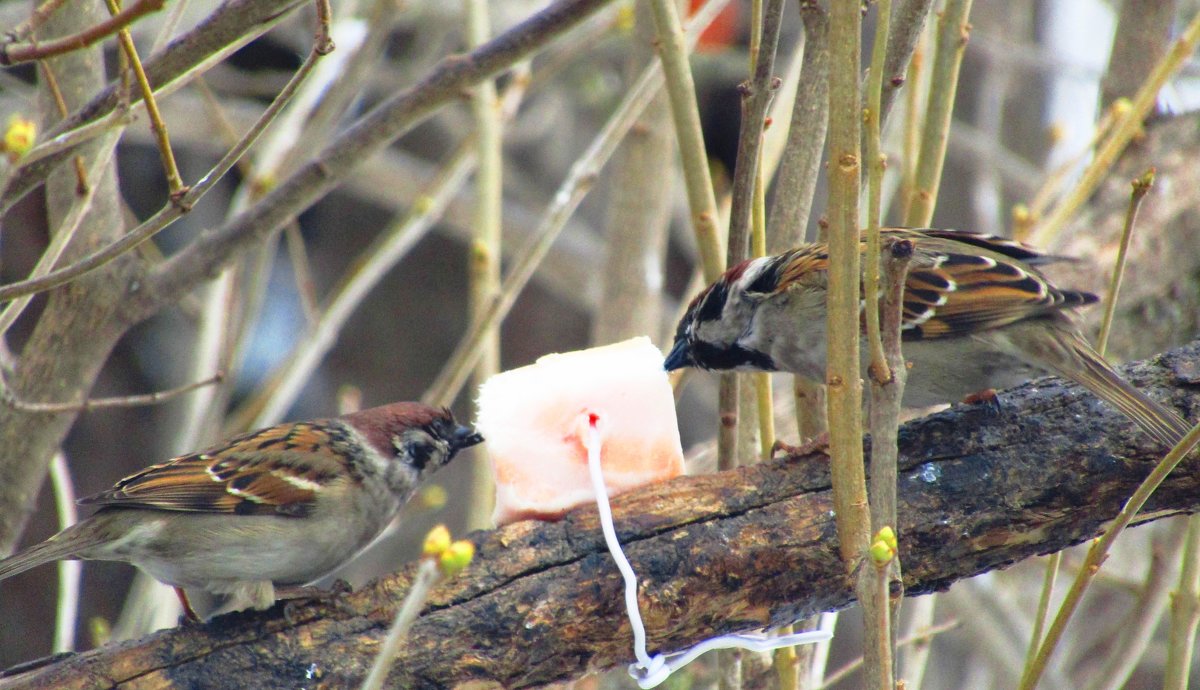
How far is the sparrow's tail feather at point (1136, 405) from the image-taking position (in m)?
2.21

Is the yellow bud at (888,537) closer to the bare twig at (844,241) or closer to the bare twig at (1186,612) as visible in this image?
the bare twig at (844,241)

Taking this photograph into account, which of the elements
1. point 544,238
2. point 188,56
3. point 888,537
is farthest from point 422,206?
point 888,537

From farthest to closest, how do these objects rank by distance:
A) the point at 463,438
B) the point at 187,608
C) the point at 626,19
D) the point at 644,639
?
the point at 626,19
the point at 463,438
the point at 187,608
the point at 644,639

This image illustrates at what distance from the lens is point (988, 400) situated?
8.24ft

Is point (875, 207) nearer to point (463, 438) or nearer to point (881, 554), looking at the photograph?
point (881, 554)

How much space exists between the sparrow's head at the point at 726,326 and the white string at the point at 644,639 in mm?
734

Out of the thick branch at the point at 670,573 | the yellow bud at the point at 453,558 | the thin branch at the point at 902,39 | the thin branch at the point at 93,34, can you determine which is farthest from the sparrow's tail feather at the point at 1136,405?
the thin branch at the point at 93,34

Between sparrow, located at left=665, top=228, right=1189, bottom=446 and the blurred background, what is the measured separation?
615 millimetres

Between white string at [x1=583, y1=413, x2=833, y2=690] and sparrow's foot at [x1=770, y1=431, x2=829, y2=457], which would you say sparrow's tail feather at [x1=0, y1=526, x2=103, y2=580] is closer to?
white string at [x1=583, y1=413, x2=833, y2=690]

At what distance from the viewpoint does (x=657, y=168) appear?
4000mm

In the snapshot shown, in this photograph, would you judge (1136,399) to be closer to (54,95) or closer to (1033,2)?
(54,95)

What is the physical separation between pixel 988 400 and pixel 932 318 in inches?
12.1

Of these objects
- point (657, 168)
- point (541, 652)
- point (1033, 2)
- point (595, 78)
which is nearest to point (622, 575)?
point (541, 652)

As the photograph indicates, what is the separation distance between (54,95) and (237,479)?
972 mm
